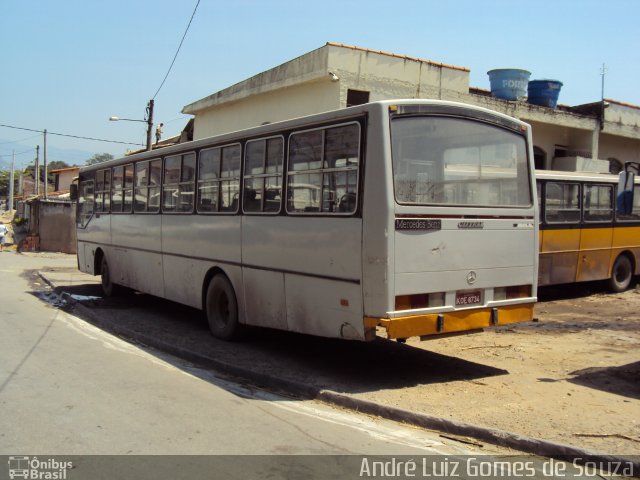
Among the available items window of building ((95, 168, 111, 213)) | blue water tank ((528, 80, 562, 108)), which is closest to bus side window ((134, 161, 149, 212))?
window of building ((95, 168, 111, 213))

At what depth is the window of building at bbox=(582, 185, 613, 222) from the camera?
13734 mm

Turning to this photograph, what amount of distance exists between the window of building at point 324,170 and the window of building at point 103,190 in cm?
746

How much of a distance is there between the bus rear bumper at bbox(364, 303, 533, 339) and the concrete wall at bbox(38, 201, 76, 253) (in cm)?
2783

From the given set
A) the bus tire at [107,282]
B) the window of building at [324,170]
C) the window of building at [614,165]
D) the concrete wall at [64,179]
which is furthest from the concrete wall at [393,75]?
the concrete wall at [64,179]

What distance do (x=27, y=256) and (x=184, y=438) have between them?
26.6m

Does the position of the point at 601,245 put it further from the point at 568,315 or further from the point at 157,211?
the point at 157,211

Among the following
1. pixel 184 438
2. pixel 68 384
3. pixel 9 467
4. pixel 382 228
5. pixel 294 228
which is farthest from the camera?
pixel 294 228

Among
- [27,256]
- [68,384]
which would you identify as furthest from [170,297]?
[27,256]

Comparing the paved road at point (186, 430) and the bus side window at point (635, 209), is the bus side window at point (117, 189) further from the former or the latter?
the bus side window at point (635, 209)

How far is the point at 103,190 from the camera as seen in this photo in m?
14.1

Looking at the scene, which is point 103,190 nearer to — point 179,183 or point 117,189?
point 117,189

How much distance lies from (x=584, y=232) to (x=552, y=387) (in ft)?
26.1

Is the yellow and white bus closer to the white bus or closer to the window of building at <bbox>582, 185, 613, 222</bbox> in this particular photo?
the window of building at <bbox>582, 185, 613, 222</bbox>

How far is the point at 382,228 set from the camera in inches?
251
